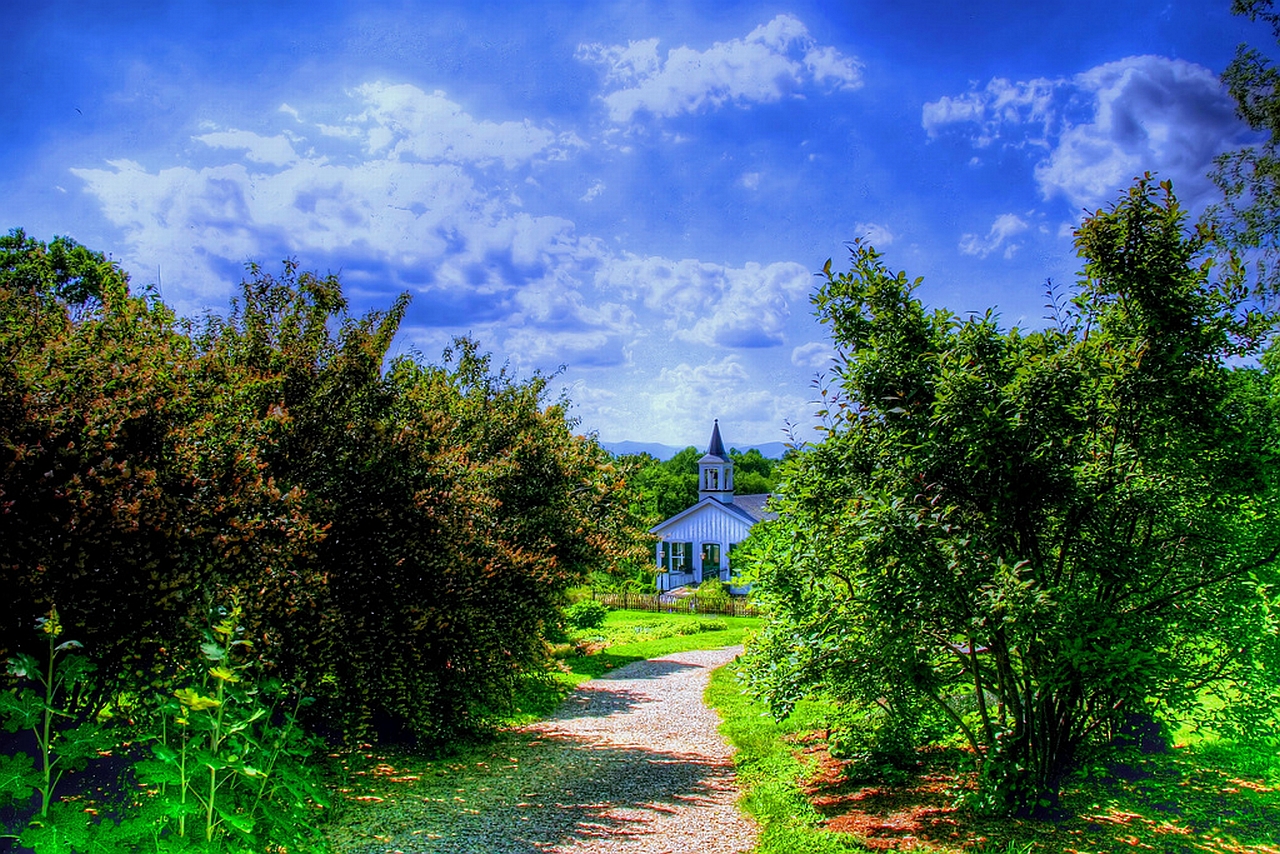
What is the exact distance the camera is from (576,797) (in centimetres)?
826

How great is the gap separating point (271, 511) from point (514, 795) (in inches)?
166

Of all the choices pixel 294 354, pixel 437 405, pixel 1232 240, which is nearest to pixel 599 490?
pixel 437 405

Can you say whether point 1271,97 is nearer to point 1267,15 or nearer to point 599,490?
point 1267,15

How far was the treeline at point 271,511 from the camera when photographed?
5.28 m

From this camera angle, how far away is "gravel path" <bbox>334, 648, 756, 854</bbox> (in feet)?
22.4

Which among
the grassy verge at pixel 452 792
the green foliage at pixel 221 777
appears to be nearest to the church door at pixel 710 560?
the grassy verge at pixel 452 792

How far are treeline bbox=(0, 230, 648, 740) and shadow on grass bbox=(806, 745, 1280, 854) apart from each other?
15.9 feet

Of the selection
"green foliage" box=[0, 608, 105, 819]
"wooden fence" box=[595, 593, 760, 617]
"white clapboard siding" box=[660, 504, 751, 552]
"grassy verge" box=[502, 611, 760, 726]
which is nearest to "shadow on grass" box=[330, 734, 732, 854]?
"grassy verge" box=[502, 611, 760, 726]

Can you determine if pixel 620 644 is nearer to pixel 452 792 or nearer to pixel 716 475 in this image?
pixel 452 792

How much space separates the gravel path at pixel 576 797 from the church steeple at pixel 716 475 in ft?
99.0

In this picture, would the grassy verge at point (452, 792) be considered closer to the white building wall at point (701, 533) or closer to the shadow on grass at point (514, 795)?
the shadow on grass at point (514, 795)

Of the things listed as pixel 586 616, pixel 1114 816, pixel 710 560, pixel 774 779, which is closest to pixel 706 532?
pixel 710 560

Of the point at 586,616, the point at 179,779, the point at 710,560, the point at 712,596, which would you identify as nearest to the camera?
the point at 179,779

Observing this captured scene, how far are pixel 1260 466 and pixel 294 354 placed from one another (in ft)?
30.4
